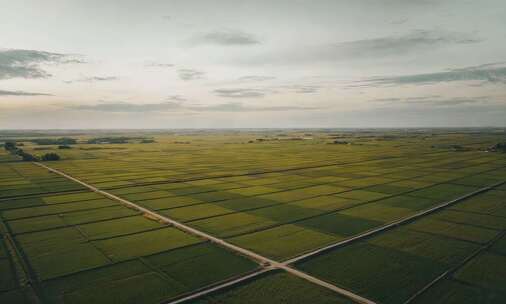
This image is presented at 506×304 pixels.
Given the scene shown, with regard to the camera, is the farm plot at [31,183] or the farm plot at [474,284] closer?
the farm plot at [474,284]

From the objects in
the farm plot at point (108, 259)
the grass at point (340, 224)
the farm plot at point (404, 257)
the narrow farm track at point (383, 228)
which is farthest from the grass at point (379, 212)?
the farm plot at point (108, 259)

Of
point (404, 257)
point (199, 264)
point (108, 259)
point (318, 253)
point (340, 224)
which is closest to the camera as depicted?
point (199, 264)

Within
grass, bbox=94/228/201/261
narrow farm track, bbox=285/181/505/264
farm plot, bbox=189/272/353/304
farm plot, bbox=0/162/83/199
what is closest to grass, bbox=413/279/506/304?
farm plot, bbox=189/272/353/304

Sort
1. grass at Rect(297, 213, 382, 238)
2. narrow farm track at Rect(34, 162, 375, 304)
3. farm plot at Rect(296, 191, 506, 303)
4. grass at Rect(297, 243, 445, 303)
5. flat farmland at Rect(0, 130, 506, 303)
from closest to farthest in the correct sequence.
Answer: narrow farm track at Rect(34, 162, 375, 304), grass at Rect(297, 243, 445, 303), flat farmland at Rect(0, 130, 506, 303), farm plot at Rect(296, 191, 506, 303), grass at Rect(297, 213, 382, 238)

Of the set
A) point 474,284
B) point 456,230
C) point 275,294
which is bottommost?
point 275,294

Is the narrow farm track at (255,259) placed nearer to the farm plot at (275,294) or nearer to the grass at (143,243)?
the farm plot at (275,294)

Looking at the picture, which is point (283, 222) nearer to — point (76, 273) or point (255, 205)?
point (255, 205)

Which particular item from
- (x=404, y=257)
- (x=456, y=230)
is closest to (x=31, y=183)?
(x=404, y=257)

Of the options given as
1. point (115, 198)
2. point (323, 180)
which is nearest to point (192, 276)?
point (115, 198)

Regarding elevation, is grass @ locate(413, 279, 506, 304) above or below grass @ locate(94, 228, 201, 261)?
below

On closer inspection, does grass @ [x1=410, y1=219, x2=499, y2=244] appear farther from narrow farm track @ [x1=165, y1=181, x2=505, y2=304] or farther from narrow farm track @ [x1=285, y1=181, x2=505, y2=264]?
narrow farm track @ [x1=165, y1=181, x2=505, y2=304]

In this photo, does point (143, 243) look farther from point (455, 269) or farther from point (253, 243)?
point (455, 269)
